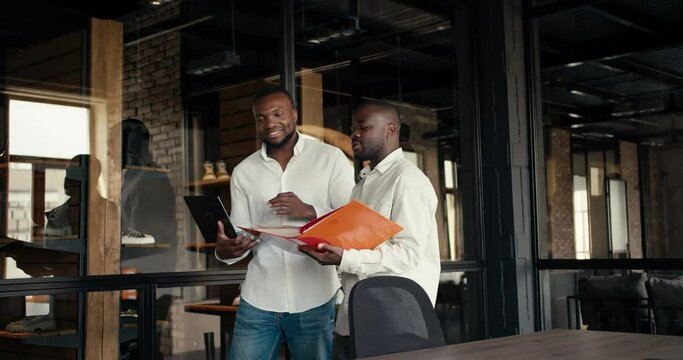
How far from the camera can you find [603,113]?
4.78 m

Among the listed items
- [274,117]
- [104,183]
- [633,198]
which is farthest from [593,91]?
[104,183]

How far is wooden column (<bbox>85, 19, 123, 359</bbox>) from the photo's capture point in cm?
343

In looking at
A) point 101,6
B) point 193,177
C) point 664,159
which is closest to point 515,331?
point 664,159

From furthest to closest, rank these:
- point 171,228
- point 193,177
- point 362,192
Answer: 1. point 193,177
2. point 171,228
3. point 362,192

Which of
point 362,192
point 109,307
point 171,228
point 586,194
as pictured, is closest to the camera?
point 362,192

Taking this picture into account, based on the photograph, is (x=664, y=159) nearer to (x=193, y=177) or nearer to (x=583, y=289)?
(x=583, y=289)

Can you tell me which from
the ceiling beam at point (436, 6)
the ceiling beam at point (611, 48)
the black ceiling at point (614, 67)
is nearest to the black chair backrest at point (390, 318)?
the black ceiling at point (614, 67)

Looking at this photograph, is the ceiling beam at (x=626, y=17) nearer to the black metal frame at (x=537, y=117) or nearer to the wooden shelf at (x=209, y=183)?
the black metal frame at (x=537, y=117)

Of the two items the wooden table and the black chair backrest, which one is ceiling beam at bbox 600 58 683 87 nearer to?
the wooden table

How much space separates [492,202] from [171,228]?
1.87 meters

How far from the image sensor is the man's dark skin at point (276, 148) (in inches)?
107

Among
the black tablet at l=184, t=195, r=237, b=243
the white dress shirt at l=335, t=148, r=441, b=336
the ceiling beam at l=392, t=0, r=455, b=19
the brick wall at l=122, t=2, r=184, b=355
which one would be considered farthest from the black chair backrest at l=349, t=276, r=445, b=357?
the ceiling beam at l=392, t=0, r=455, b=19

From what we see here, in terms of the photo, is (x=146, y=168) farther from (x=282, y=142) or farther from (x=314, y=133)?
(x=282, y=142)

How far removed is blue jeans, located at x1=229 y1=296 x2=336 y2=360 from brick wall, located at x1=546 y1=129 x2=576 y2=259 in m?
2.38
